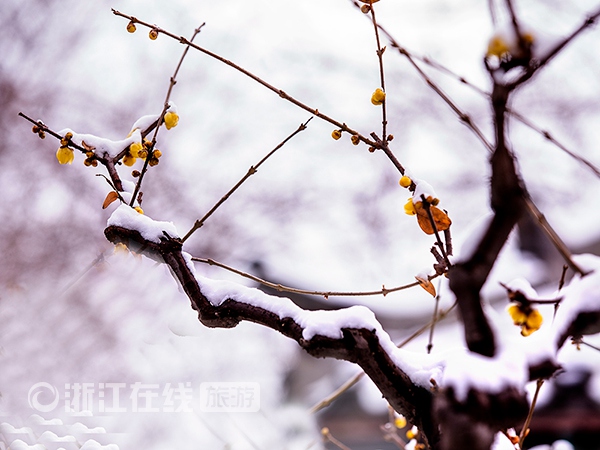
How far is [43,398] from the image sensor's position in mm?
1401

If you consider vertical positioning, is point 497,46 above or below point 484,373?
above

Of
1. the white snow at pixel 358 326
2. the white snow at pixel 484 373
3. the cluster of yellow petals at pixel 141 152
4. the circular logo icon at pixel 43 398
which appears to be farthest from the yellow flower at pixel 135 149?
the circular logo icon at pixel 43 398

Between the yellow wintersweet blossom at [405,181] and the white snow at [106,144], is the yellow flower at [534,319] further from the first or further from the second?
the white snow at [106,144]

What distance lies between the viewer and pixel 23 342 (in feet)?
5.77

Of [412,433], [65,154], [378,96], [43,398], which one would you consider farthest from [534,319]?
[43,398]

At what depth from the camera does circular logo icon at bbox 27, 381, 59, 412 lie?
1.27 metres

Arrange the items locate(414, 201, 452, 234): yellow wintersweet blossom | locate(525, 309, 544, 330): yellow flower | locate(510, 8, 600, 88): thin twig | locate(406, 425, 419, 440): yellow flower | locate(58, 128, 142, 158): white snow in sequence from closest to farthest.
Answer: locate(510, 8, 600, 88): thin twig < locate(525, 309, 544, 330): yellow flower < locate(414, 201, 452, 234): yellow wintersweet blossom < locate(58, 128, 142, 158): white snow < locate(406, 425, 419, 440): yellow flower

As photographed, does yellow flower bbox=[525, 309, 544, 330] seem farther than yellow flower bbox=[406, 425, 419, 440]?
No

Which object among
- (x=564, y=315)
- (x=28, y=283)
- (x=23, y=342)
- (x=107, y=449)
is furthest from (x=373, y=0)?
(x=28, y=283)

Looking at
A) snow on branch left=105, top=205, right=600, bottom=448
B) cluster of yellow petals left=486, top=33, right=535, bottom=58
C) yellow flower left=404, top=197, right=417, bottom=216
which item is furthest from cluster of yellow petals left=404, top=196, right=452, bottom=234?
cluster of yellow petals left=486, top=33, right=535, bottom=58

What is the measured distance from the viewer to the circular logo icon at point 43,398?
1270mm

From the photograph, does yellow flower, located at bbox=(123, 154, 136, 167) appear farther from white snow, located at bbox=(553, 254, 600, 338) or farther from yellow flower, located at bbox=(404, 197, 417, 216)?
white snow, located at bbox=(553, 254, 600, 338)

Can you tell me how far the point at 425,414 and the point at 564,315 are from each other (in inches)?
5.4

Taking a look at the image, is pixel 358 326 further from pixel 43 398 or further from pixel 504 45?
pixel 43 398
